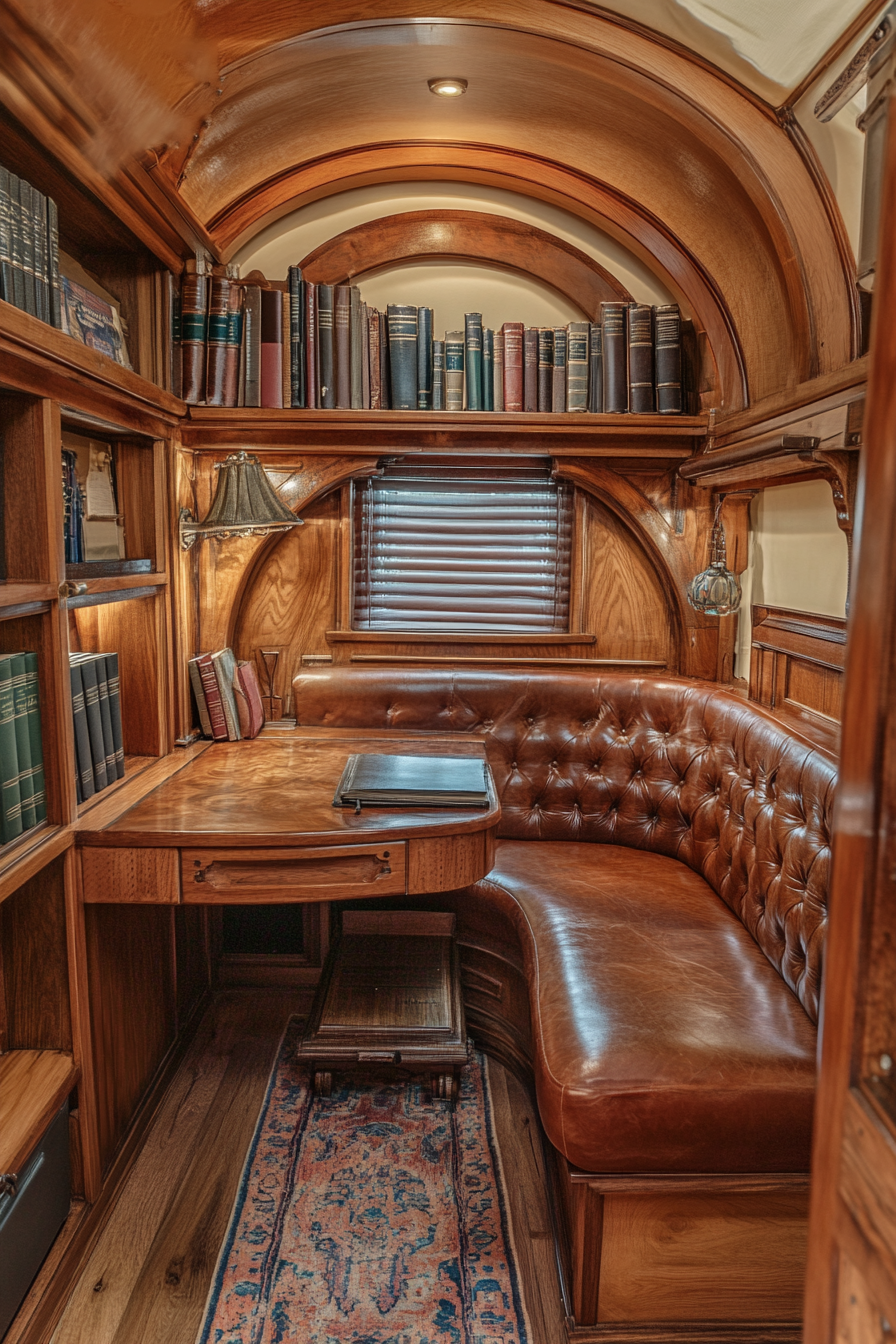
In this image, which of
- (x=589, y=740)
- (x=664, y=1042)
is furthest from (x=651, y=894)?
(x=664, y=1042)

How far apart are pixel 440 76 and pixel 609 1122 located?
8.55ft

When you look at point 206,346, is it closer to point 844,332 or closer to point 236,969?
point 844,332

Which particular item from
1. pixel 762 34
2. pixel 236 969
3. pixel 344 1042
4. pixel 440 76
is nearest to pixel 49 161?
pixel 440 76

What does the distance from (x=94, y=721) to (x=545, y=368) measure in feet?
5.81

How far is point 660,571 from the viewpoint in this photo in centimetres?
313

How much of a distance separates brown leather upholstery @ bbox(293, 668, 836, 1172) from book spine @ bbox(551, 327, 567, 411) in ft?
2.98

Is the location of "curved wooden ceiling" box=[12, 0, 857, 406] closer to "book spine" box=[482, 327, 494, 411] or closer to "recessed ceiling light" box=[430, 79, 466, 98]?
"recessed ceiling light" box=[430, 79, 466, 98]

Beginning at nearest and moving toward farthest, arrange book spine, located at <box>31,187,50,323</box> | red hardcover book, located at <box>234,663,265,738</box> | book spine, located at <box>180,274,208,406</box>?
book spine, located at <box>31,187,50,323</box> < book spine, located at <box>180,274,208,406</box> < red hardcover book, located at <box>234,663,265,738</box>

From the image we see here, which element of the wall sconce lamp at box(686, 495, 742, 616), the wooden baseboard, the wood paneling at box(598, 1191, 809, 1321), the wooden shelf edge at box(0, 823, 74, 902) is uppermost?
the wall sconce lamp at box(686, 495, 742, 616)

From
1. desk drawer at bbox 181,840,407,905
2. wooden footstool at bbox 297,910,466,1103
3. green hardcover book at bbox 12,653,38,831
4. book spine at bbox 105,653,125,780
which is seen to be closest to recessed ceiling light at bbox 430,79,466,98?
book spine at bbox 105,653,125,780

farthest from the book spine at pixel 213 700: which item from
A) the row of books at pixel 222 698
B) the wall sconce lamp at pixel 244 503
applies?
the wall sconce lamp at pixel 244 503

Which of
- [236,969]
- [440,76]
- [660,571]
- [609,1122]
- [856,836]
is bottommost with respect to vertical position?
[236,969]

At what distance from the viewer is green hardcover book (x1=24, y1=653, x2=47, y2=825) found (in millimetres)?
1853

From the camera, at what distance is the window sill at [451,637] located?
3.20 m
